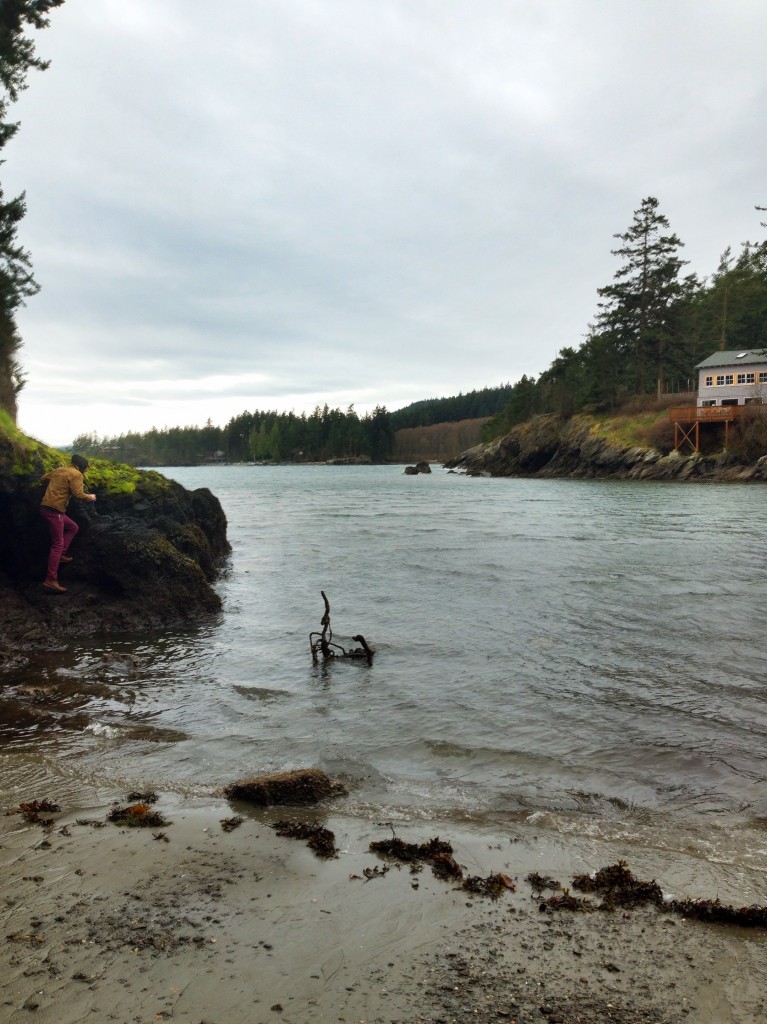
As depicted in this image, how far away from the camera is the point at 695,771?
6988mm

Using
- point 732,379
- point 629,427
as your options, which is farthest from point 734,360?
point 629,427

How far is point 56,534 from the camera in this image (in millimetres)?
12500

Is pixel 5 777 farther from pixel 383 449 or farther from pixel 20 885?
pixel 383 449

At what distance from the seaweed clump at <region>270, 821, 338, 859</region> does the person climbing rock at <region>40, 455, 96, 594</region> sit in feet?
29.0

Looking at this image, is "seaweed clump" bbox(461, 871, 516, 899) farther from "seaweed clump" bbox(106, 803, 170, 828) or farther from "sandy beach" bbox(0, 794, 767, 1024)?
"seaweed clump" bbox(106, 803, 170, 828)

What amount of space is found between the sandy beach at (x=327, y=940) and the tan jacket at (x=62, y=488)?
26.2 ft

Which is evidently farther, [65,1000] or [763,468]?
[763,468]

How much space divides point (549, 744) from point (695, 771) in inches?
61.7

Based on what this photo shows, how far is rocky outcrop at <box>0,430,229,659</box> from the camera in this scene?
40.9 feet

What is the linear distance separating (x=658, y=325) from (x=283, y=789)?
278 feet

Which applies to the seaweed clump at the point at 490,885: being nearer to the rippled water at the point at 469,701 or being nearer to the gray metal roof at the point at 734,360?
the rippled water at the point at 469,701

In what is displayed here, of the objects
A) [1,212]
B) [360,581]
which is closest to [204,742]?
[360,581]

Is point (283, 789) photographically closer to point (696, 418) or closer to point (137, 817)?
point (137, 817)

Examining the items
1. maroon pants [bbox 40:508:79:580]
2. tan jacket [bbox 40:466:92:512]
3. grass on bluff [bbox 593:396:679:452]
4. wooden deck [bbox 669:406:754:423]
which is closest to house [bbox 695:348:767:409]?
wooden deck [bbox 669:406:754:423]
